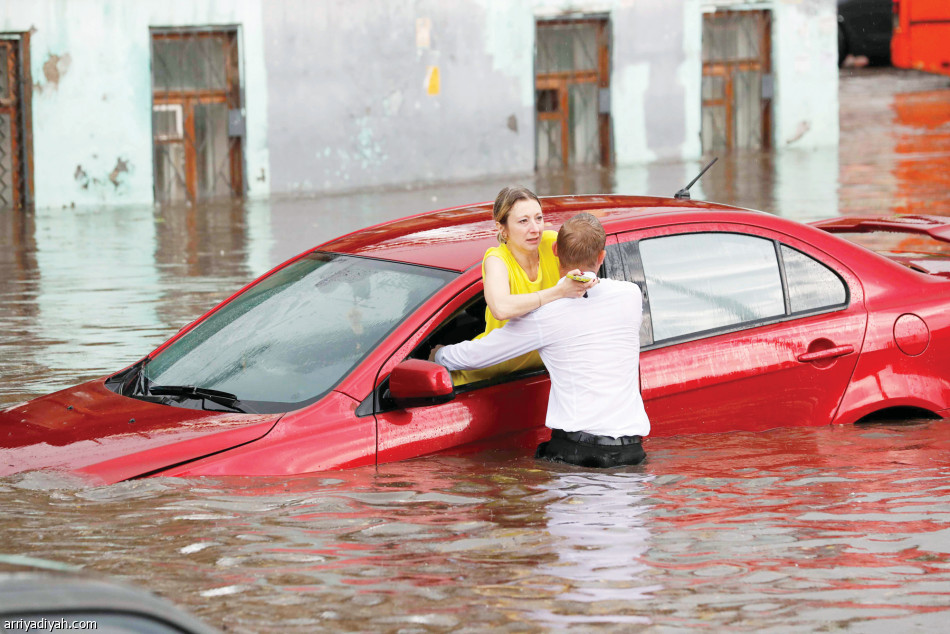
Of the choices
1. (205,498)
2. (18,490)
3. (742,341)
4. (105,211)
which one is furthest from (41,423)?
(105,211)

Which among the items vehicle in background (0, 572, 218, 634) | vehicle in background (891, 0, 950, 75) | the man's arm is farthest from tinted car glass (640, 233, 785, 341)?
vehicle in background (891, 0, 950, 75)

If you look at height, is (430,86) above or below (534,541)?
above

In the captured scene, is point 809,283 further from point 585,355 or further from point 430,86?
point 430,86

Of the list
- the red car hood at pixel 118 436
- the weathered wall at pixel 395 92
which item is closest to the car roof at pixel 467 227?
the red car hood at pixel 118 436

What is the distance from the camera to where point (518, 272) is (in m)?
5.32

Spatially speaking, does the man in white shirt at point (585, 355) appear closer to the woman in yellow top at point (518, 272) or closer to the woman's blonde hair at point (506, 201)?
the woman in yellow top at point (518, 272)

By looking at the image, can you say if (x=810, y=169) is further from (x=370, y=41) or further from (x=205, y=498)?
(x=205, y=498)

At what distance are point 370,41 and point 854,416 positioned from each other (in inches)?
599

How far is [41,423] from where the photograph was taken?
5121mm

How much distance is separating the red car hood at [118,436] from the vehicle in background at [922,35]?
25224 mm

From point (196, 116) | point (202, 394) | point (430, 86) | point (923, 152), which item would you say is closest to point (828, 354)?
point (202, 394)

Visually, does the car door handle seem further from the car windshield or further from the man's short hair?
the car windshield

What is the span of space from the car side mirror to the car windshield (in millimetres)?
232

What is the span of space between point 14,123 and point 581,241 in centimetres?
1460
